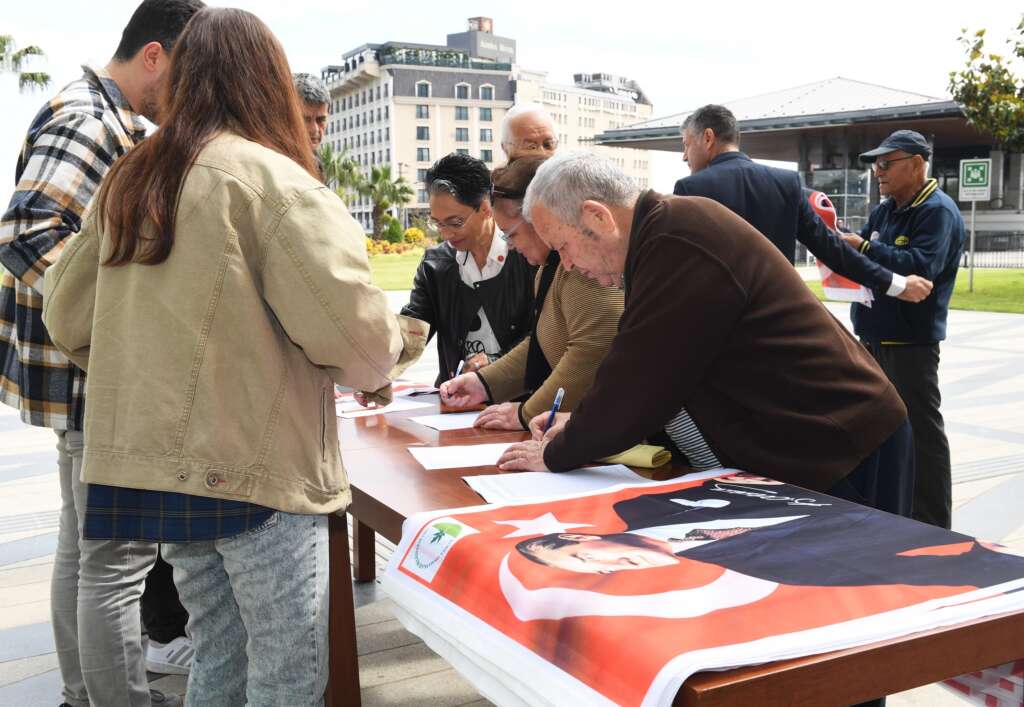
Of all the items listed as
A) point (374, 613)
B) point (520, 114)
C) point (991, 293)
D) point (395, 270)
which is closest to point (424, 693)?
point (374, 613)

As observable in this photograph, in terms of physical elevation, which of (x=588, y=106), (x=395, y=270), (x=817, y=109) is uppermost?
(x=588, y=106)

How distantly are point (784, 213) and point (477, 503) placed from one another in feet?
8.10

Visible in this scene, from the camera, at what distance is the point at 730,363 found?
5.56ft

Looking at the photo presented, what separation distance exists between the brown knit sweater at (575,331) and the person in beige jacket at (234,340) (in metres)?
0.83

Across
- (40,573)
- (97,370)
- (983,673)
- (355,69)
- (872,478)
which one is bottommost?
(40,573)

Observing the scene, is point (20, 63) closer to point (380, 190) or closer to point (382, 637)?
point (380, 190)

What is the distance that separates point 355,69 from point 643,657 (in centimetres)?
9287

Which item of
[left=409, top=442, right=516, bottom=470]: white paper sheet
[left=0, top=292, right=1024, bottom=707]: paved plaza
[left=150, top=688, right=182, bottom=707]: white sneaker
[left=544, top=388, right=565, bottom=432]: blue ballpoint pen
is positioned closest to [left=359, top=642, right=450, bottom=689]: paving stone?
[left=0, top=292, right=1024, bottom=707]: paved plaza

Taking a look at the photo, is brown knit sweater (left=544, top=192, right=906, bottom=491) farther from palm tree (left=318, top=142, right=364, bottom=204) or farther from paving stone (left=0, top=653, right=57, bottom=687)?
palm tree (left=318, top=142, right=364, bottom=204)

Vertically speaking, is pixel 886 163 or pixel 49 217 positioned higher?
pixel 886 163

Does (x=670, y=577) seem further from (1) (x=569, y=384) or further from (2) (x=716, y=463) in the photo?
(1) (x=569, y=384)

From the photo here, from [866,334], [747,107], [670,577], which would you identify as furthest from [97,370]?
[747,107]

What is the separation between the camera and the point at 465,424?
2.55m

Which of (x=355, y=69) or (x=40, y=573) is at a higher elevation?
(x=355, y=69)
